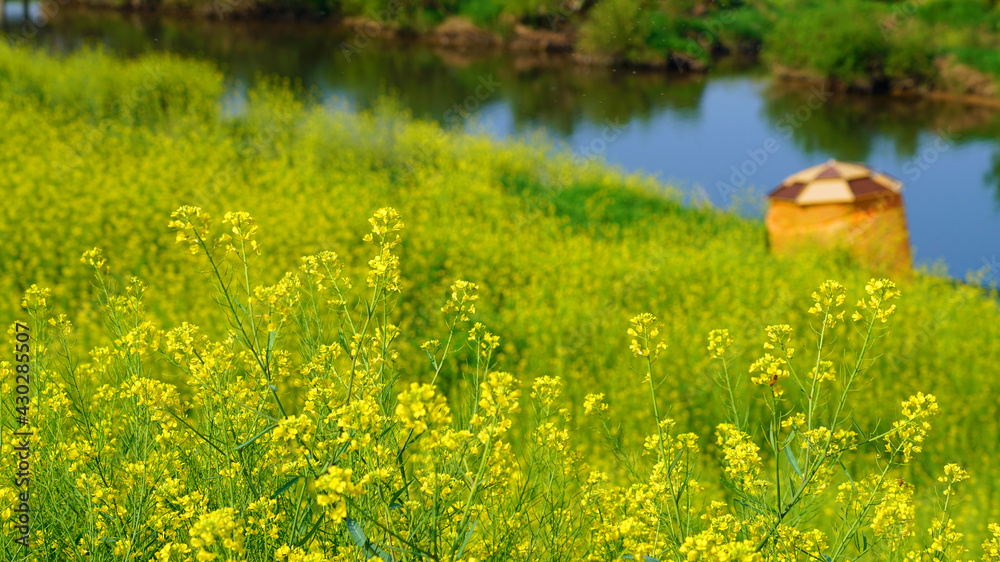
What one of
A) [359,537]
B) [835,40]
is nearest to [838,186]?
[359,537]

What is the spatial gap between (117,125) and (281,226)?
4.83 m

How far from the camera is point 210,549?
1377 mm

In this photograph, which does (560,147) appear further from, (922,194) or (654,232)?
(922,194)

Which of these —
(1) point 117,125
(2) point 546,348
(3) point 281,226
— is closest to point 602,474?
(2) point 546,348

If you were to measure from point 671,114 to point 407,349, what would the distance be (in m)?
14.6

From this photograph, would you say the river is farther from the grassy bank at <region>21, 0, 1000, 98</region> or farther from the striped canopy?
the striped canopy

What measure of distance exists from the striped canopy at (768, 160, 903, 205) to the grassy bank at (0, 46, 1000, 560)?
71cm

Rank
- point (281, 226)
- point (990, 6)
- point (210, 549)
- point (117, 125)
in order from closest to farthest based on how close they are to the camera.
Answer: point (210, 549) < point (281, 226) < point (117, 125) < point (990, 6)

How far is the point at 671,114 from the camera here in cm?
1847

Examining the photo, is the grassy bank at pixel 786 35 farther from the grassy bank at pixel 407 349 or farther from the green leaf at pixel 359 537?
the green leaf at pixel 359 537

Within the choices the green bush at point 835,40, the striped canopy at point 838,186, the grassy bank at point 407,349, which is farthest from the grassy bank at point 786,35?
the grassy bank at point 407,349

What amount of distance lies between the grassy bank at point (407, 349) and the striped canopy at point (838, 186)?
0.71m

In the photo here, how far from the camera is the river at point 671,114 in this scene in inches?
508

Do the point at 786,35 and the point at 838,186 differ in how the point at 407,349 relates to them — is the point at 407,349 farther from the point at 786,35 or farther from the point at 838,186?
the point at 786,35
